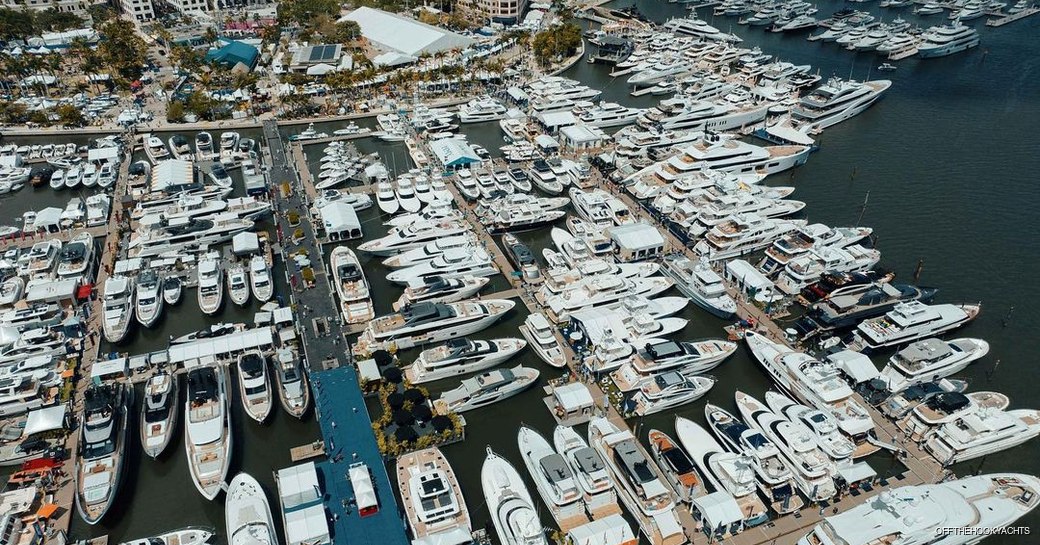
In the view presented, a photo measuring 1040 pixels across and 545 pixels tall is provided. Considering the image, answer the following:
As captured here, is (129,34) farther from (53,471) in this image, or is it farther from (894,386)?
(894,386)

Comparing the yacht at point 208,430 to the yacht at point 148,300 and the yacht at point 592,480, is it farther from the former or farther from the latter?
the yacht at point 592,480

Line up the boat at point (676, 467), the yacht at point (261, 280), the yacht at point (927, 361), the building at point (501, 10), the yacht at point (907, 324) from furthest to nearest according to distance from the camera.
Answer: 1. the building at point (501, 10)
2. the yacht at point (261, 280)
3. the yacht at point (907, 324)
4. the yacht at point (927, 361)
5. the boat at point (676, 467)

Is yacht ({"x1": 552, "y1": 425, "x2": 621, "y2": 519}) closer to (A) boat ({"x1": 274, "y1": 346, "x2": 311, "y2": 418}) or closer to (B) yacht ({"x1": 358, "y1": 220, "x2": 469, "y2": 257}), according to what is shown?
(A) boat ({"x1": 274, "y1": 346, "x2": 311, "y2": 418})

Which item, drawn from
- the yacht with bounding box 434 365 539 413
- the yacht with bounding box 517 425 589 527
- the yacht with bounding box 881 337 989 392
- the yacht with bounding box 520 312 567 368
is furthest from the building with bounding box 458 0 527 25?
the yacht with bounding box 517 425 589 527

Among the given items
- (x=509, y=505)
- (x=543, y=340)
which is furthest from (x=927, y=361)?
(x=509, y=505)

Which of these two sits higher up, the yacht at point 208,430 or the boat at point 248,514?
the yacht at point 208,430

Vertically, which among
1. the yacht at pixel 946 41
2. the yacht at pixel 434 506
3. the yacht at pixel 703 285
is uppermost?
the yacht at pixel 946 41

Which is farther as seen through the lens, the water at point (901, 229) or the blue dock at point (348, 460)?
the water at point (901, 229)

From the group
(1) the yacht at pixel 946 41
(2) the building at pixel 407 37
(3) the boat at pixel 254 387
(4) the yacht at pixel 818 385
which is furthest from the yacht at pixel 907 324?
(1) the yacht at pixel 946 41
